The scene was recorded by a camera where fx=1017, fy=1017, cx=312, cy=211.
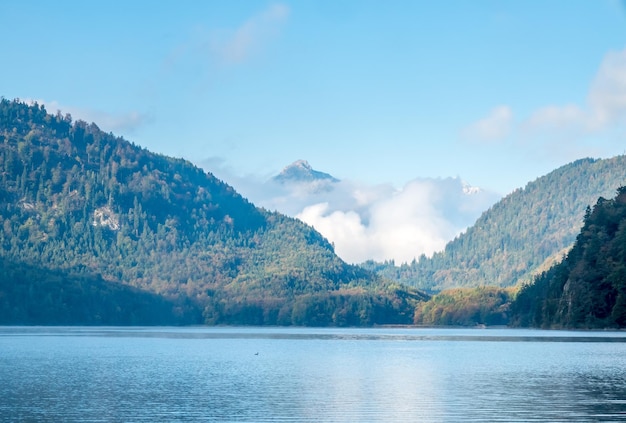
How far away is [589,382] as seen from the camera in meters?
93.6

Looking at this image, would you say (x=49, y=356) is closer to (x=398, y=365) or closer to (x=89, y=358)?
(x=89, y=358)

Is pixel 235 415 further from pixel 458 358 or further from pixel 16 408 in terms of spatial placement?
pixel 458 358

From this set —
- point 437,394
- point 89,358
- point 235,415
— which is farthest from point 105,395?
point 89,358

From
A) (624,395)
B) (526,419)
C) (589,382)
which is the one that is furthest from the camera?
(589,382)

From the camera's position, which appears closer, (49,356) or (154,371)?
(154,371)

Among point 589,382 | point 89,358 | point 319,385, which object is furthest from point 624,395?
point 89,358

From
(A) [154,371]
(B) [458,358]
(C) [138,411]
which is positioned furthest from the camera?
(B) [458,358]

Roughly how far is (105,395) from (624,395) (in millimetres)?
42363

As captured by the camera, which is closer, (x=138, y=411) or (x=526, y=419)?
(x=526, y=419)

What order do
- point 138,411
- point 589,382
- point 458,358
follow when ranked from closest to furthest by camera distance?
point 138,411, point 589,382, point 458,358

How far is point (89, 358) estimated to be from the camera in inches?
5546

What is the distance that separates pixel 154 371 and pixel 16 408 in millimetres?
39356

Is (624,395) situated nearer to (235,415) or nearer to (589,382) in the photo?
(589,382)

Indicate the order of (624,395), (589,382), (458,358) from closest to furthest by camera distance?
(624,395) → (589,382) → (458,358)
